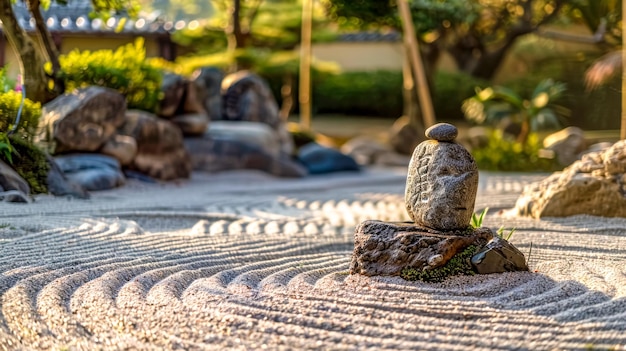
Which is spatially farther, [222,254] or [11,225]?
[11,225]

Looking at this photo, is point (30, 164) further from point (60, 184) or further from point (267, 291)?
point (267, 291)

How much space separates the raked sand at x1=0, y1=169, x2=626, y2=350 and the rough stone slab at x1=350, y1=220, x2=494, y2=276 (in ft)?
0.35

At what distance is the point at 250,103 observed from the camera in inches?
520

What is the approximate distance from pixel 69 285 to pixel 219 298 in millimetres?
779

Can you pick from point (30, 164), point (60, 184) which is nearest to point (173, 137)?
point (60, 184)

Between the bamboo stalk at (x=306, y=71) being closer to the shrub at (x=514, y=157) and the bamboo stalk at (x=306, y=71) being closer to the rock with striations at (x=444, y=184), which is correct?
Answer: the shrub at (x=514, y=157)

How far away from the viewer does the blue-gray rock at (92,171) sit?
8633 millimetres

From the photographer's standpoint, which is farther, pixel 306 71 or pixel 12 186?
pixel 306 71

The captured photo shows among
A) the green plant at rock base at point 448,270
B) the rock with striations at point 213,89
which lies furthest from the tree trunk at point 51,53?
the green plant at rock base at point 448,270

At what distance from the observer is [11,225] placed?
232 inches

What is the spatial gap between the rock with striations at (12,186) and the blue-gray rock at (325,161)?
5.34 metres

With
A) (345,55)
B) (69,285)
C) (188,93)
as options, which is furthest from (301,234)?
(345,55)

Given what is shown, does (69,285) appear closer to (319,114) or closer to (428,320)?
(428,320)

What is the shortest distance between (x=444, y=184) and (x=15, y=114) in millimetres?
4468
